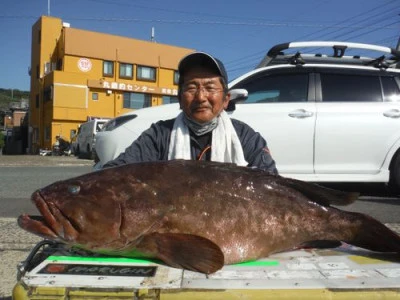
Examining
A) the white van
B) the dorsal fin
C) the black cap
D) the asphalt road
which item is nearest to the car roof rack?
the asphalt road

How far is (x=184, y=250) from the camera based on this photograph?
1761 mm

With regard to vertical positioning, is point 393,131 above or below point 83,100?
below

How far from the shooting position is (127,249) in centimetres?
184

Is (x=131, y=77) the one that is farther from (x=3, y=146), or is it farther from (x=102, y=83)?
(x=3, y=146)

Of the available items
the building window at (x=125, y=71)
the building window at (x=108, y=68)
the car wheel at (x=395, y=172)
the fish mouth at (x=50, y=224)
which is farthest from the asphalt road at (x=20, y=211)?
the building window at (x=125, y=71)

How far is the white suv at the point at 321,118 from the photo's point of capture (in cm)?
564

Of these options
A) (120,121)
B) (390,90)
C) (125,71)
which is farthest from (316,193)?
(125,71)

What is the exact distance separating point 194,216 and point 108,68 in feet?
114

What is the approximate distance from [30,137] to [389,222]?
128 ft

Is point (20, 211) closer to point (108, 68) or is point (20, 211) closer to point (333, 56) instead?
point (333, 56)

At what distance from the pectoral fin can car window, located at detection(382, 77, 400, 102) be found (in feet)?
16.5

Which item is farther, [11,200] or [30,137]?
[30,137]

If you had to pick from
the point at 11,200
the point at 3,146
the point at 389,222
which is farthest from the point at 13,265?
the point at 3,146

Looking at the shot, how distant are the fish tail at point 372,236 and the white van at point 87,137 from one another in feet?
70.5
